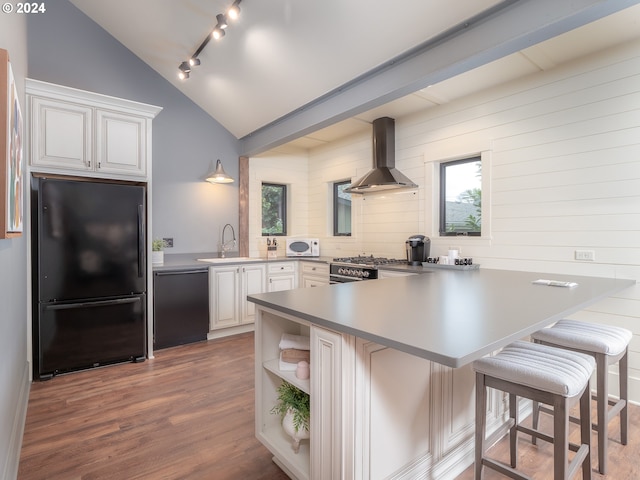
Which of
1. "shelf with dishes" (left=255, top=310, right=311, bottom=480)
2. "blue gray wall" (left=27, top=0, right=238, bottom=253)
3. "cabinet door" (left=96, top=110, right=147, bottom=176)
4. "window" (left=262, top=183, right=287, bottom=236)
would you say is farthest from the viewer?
"window" (left=262, top=183, right=287, bottom=236)

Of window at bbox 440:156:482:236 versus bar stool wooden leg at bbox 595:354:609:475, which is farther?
window at bbox 440:156:482:236

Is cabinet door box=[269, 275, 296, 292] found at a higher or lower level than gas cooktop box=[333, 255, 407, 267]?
lower

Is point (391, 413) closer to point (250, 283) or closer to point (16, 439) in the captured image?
point (16, 439)

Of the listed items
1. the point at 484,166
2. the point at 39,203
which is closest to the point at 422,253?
the point at 484,166

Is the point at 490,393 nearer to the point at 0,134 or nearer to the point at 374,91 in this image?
the point at 374,91

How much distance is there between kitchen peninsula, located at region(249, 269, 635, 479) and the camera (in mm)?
1207

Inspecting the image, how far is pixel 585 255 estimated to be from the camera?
261 cm

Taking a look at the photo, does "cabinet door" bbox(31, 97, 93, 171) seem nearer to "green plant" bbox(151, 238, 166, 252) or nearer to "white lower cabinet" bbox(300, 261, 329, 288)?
"green plant" bbox(151, 238, 166, 252)

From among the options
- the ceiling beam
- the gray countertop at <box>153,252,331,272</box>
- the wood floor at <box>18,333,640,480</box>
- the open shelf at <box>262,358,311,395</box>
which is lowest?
the wood floor at <box>18,333,640,480</box>

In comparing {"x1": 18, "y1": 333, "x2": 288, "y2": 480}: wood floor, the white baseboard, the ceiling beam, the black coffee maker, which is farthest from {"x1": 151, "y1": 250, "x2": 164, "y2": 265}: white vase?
the black coffee maker

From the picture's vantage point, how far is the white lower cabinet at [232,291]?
12.9 feet

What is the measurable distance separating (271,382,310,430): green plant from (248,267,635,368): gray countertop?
0.46 meters

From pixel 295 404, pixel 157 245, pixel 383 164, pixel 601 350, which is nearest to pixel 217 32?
pixel 383 164

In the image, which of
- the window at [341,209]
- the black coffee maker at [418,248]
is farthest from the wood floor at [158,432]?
the window at [341,209]
